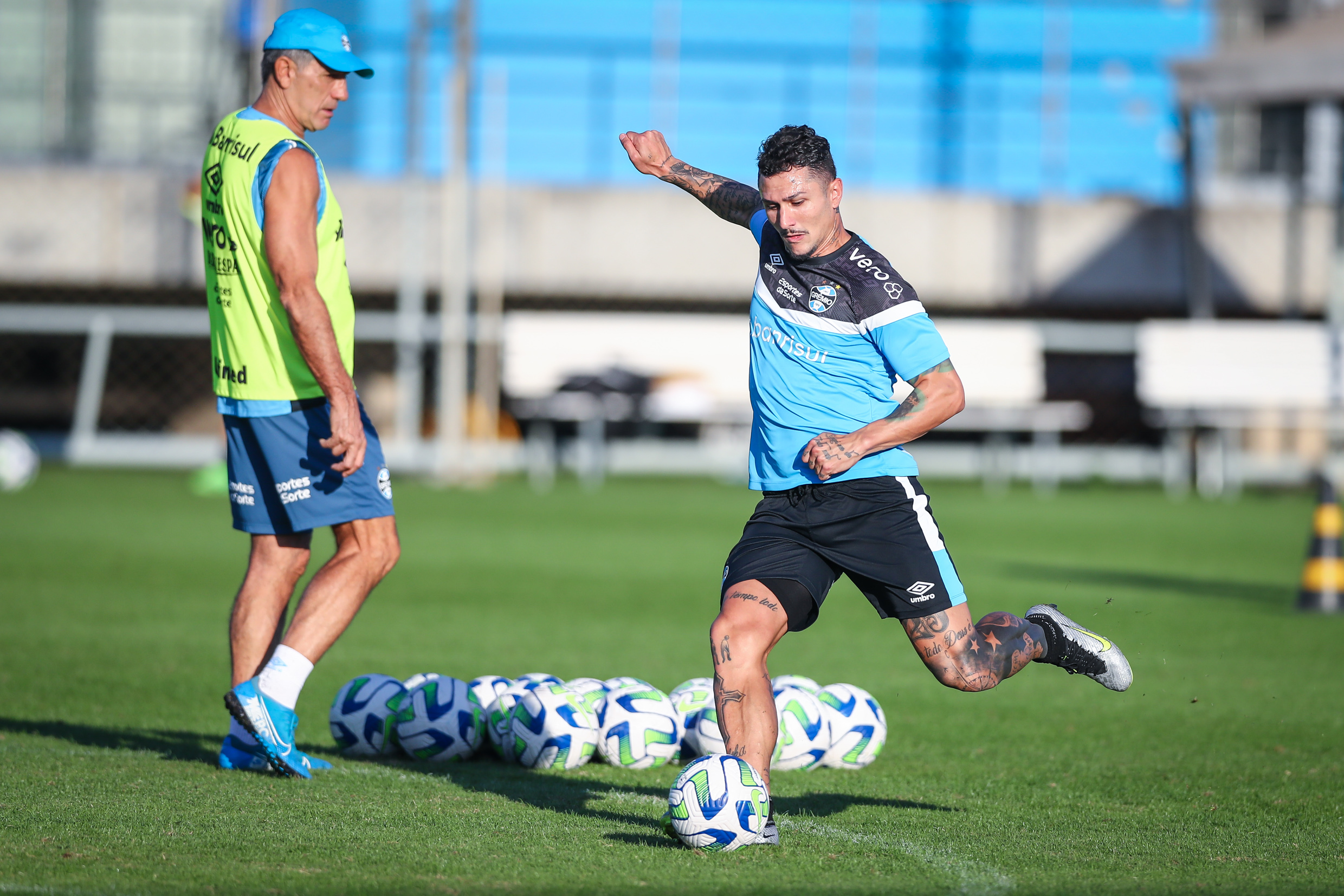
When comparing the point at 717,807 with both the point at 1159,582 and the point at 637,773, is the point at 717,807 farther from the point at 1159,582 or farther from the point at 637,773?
the point at 1159,582

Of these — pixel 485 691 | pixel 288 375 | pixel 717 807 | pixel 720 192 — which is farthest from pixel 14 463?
pixel 717 807

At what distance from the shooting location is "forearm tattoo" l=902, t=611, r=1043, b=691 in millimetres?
4305

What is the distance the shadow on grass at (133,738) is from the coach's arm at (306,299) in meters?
1.27

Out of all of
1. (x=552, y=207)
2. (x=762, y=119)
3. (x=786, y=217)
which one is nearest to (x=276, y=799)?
(x=786, y=217)

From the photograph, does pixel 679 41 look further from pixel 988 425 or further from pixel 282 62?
pixel 282 62

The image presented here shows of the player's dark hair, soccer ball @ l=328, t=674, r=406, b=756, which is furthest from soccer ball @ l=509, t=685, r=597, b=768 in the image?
the player's dark hair

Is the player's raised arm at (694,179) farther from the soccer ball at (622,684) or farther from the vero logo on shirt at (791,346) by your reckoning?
the soccer ball at (622,684)

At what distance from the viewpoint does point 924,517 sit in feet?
14.2

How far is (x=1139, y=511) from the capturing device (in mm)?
17312

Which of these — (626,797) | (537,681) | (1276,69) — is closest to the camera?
(626,797)

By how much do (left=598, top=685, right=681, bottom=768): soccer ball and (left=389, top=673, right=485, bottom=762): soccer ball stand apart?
47 cm

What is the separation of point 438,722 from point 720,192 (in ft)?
6.79

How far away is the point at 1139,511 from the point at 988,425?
4.35m

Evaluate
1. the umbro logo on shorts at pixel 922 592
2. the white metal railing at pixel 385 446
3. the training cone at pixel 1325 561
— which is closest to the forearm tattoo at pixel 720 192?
the umbro logo on shorts at pixel 922 592
